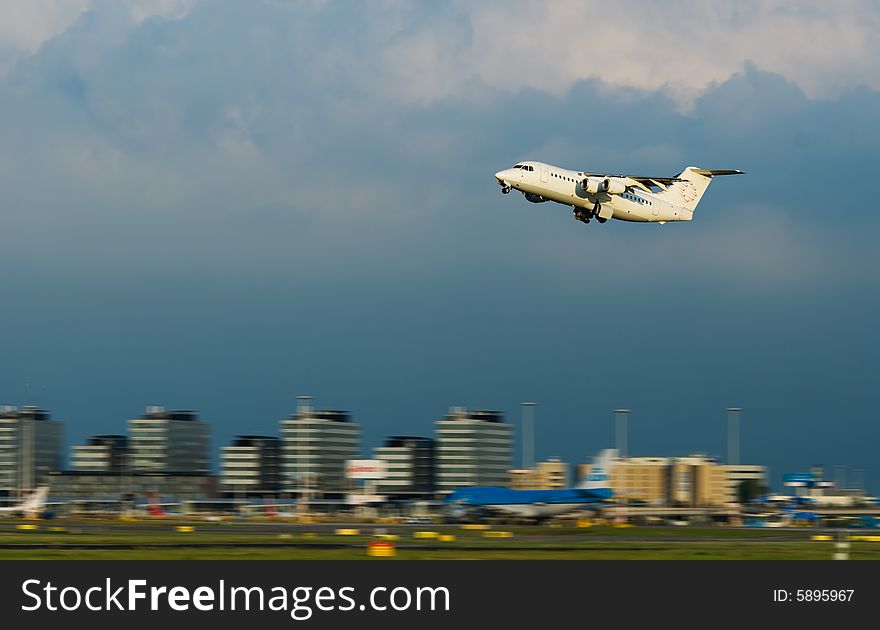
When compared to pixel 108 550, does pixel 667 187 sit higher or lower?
higher

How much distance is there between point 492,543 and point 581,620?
1711 inches

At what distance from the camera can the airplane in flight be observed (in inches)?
4072

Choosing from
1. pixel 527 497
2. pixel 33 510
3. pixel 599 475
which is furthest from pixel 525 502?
pixel 33 510

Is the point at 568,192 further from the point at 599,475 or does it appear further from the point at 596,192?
the point at 599,475

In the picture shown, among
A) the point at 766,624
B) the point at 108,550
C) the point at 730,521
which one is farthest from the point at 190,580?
the point at 730,521

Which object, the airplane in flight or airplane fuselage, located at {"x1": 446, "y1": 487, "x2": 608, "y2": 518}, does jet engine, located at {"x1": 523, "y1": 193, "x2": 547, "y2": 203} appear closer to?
the airplane in flight

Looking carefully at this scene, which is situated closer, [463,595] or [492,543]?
[463,595]

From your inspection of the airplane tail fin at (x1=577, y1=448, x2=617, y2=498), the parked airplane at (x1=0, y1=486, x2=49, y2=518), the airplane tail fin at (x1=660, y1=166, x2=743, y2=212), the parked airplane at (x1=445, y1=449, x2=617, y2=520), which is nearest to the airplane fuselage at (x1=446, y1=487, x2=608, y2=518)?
the parked airplane at (x1=445, y1=449, x2=617, y2=520)

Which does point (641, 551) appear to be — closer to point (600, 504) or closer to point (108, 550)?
point (108, 550)

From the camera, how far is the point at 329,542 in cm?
8769

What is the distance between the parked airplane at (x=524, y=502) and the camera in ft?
444

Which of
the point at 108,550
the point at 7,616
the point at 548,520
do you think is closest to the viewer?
the point at 7,616

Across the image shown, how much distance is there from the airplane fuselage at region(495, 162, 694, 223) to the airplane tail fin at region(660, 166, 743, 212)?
6342 millimetres

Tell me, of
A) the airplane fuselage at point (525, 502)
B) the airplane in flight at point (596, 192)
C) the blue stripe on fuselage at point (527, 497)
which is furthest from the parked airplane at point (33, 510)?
the airplane in flight at point (596, 192)
